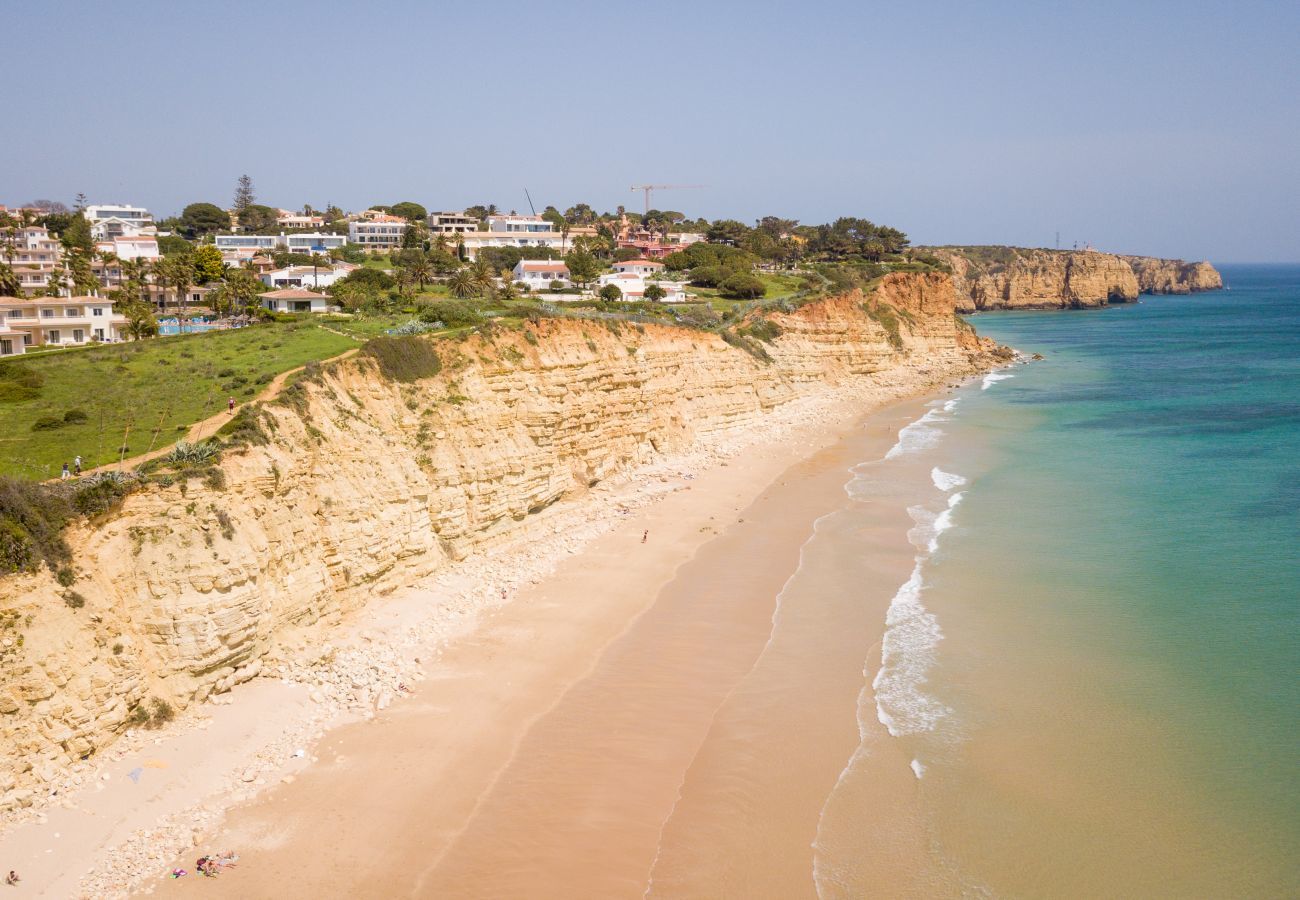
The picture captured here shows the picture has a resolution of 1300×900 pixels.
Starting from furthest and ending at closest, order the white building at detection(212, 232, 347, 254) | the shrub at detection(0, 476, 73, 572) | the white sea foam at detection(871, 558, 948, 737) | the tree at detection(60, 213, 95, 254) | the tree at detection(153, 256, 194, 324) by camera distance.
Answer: the white building at detection(212, 232, 347, 254)
the tree at detection(60, 213, 95, 254)
the tree at detection(153, 256, 194, 324)
the white sea foam at detection(871, 558, 948, 737)
the shrub at detection(0, 476, 73, 572)

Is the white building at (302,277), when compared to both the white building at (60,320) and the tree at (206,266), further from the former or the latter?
the white building at (60,320)

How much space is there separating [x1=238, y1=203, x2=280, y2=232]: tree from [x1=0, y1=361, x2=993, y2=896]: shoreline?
82.5 meters

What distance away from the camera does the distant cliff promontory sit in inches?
5699

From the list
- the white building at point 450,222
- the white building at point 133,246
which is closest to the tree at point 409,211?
the white building at point 450,222

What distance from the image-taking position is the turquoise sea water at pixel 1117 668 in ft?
46.9

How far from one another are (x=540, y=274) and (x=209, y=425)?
45.5m

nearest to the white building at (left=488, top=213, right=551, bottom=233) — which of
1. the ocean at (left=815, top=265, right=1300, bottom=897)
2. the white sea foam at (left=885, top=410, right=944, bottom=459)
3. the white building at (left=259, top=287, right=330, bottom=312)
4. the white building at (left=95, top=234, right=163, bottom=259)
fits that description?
the white building at (left=95, top=234, right=163, bottom=259)

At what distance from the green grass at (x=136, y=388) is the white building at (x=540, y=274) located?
109ft

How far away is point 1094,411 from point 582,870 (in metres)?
50.9

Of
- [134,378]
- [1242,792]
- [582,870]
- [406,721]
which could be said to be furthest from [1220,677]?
[134,378]

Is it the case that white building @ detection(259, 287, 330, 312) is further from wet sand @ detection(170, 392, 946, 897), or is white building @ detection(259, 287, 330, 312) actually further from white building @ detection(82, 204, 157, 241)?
white building @ detection(82, 204, 157, 241)

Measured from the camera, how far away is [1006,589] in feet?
80.7

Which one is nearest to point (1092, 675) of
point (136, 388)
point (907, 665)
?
point (907, 665)

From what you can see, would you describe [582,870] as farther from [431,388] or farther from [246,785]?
[431,388]
